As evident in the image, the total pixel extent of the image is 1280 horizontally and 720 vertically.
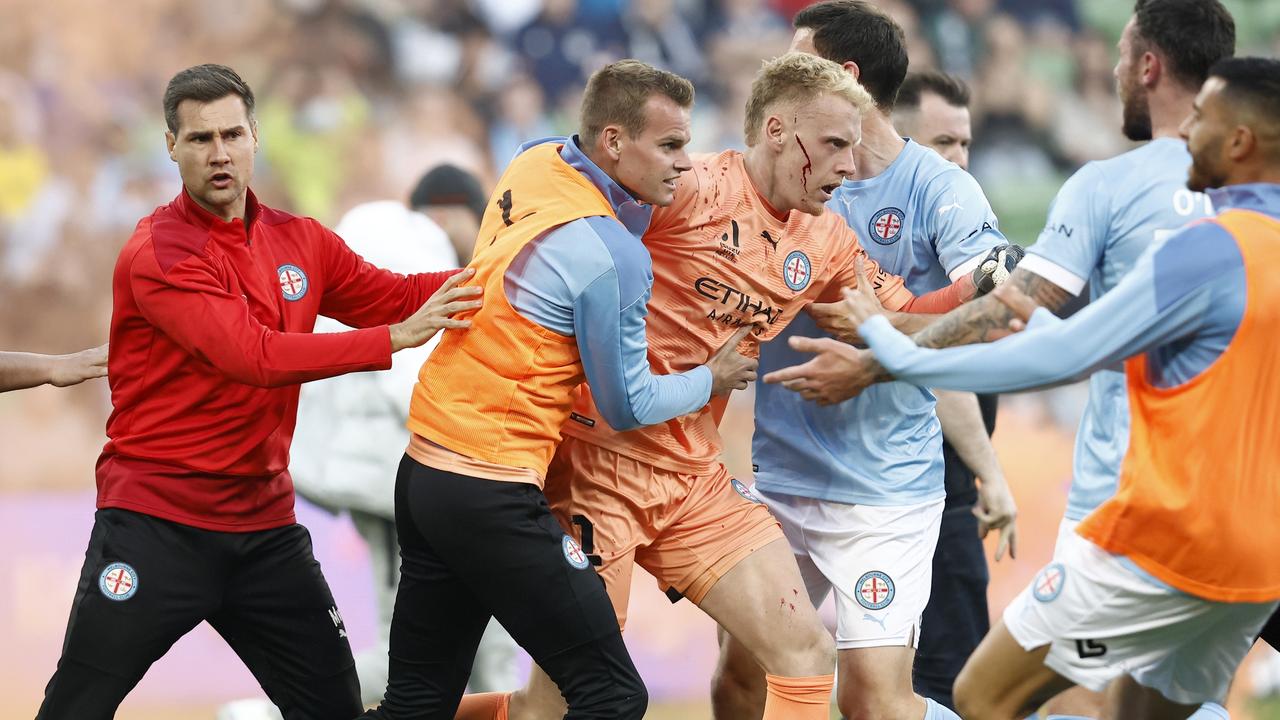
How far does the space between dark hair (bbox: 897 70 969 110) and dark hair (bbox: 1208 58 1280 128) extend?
2588 mm

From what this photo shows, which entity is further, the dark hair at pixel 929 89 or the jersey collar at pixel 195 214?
the dark hair at pixel 929 89

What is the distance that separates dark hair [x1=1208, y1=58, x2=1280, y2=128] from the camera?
10.8 feet

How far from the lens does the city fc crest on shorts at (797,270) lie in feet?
14.2

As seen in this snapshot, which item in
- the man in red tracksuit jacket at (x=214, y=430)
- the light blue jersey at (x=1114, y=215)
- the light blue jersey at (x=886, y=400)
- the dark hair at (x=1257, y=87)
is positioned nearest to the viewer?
the dark hair at (x=1257, y=87)

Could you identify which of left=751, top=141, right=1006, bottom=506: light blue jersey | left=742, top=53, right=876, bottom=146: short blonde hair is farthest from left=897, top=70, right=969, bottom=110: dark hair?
left=742, top=53, right=876, bottom=146: short blonde hair

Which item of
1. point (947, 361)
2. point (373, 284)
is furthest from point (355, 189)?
point (947, 361)

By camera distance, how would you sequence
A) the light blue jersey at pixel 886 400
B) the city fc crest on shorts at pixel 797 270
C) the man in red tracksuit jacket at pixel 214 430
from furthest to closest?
the light blue jersey at pixel 886 400
the city fc crest on shorts at pixel 797 270
the man in red tracksuit jacket at pixel 214 430

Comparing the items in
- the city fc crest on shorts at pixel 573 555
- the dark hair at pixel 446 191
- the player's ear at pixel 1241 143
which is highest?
the player's ear at pixel 1241 143

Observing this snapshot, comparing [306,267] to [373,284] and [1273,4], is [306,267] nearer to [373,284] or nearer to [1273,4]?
[373,284]

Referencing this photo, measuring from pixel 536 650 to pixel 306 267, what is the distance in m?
1.29

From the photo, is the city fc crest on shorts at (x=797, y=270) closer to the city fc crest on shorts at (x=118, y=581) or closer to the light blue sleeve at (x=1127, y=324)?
the light blue sleeve at (x=1127, y=324)

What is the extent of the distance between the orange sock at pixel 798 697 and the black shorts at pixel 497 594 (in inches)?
17.1

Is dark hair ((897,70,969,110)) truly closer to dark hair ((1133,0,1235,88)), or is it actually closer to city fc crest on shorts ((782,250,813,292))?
city fc crest on shorts ((782,250,813,292))

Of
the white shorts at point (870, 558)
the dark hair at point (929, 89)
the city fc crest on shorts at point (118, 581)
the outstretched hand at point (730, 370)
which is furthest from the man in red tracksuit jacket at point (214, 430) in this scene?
the dark hair at point (929, 89)
